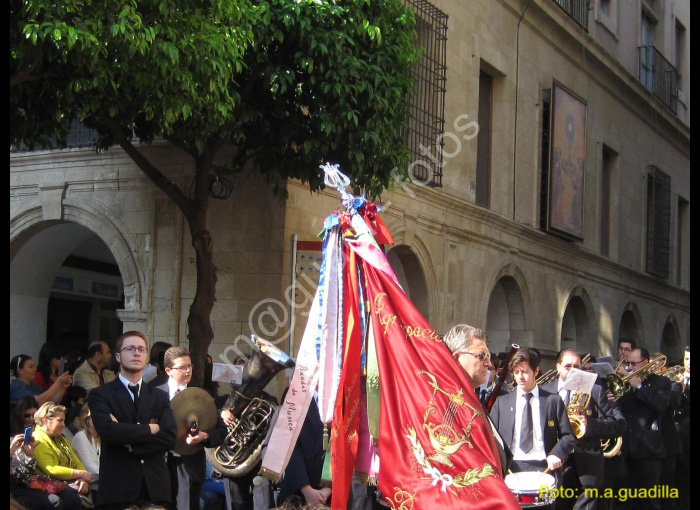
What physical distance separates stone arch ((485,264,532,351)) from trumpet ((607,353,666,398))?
886 cm

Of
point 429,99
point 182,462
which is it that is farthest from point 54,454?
point 429,99

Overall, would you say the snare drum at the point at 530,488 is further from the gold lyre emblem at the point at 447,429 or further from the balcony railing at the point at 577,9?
the balcony railing at the point at 577,9

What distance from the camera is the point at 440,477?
5.23 metres

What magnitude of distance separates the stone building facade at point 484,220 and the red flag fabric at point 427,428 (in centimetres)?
689

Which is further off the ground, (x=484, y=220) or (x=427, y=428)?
(x=484, y=220)

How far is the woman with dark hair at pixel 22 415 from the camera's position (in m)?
7.77

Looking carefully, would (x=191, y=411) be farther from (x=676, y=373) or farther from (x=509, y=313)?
(x=509, y=313)

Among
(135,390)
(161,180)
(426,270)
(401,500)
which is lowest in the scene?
(401,500)

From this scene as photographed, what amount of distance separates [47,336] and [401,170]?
7946 millimetres

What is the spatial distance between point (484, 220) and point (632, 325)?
1090cm

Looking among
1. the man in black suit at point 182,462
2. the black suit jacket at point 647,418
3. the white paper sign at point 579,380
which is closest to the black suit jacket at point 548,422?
the white paper sign at point 579,380

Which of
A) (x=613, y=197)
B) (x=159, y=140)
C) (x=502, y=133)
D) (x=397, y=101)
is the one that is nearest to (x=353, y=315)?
(x=397, y=101)

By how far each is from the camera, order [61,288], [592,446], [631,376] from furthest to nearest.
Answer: [61,288] < [631,376] < [592,446]

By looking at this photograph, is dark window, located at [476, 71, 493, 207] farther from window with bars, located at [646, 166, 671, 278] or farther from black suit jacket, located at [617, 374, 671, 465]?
window with bars, located at [646, 166, 671, 278]
